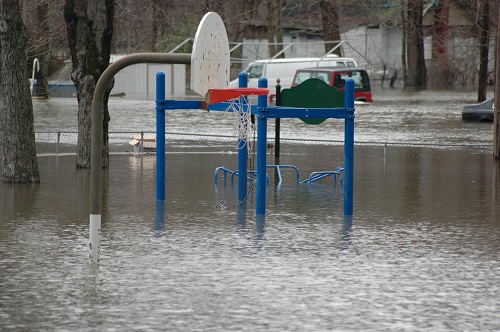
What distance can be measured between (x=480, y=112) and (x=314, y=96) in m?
18.7

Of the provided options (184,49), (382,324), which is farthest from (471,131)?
(184,49)

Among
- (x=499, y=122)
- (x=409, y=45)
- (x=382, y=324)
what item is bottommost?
(x=382, y=324)

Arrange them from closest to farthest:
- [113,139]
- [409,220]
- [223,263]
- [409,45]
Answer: [223,263] < [409,220] < [113,139] < [409,45]

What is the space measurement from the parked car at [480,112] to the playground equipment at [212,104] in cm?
2036

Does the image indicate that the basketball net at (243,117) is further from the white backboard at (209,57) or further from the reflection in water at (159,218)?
the reflection in water at (159,218)

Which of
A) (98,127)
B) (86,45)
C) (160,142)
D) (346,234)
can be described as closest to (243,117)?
(160,142)

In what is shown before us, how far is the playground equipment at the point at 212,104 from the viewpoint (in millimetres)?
9594

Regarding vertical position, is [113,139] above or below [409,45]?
below

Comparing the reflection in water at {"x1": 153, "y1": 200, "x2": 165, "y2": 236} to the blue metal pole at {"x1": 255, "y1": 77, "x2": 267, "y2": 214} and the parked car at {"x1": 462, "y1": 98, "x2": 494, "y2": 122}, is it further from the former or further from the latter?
the parked car at {"x1": 462, "y1": 98, "x2": 494, "y2": 122}

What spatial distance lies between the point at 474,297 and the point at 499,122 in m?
13.3

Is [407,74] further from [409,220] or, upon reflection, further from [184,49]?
[409,220]

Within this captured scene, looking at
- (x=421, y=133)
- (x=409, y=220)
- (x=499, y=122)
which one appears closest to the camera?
(x=409, y=220)

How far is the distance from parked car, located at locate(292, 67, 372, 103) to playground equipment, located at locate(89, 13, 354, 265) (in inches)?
1057

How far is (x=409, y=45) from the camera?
63625 millimetres
